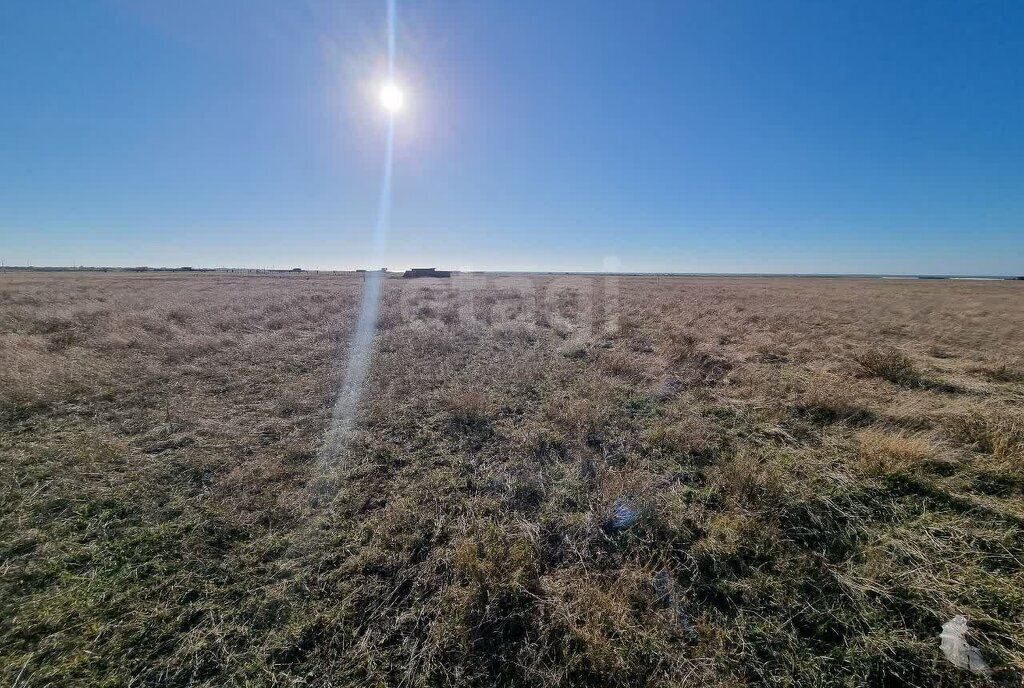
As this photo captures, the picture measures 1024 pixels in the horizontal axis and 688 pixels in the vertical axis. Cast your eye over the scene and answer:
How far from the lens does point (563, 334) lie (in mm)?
15336

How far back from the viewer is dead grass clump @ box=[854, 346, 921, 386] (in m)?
8.08

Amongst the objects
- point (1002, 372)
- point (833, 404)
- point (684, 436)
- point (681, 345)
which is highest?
point (681, 345)

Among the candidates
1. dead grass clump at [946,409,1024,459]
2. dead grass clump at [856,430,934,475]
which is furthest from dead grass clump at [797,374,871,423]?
dead grass clump at [856,430,934,475]

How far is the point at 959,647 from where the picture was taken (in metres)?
2.55

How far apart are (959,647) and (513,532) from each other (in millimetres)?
3187

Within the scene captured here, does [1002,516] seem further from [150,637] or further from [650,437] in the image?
[150,637]

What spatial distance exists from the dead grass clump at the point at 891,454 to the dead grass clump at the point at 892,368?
4041 millimetres

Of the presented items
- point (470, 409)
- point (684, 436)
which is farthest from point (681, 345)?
point (470, 409)

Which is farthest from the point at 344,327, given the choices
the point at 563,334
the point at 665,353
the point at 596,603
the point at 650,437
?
the point at 596,603

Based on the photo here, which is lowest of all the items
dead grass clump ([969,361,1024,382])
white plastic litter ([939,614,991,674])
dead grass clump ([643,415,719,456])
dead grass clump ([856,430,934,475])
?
white plastic litter ([939,614,991,674])

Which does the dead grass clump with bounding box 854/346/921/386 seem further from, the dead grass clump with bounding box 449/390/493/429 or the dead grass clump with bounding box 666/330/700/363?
the dead grass clump with bounding box 449/390/493/429

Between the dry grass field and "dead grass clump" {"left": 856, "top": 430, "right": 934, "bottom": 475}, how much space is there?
28mm

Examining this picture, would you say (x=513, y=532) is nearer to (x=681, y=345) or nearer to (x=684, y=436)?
(x=684, y=436)

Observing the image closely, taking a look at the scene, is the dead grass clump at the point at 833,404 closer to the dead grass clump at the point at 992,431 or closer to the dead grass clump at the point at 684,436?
the dead grass clump at the point at 992,431
